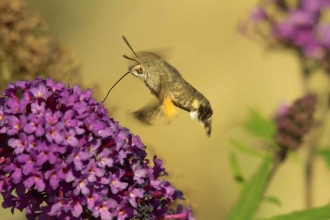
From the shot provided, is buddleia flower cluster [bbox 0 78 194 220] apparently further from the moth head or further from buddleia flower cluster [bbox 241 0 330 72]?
buddleia flower cluster [bbox 241 0 330 72]

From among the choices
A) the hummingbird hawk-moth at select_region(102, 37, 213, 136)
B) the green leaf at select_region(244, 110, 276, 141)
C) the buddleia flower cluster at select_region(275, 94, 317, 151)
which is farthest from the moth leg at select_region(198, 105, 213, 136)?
the green leaf at select_region(244, 110, 276, 141)

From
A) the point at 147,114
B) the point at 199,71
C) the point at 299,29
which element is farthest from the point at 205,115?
the point at 199,71

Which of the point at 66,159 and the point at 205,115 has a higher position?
the point at 205,115

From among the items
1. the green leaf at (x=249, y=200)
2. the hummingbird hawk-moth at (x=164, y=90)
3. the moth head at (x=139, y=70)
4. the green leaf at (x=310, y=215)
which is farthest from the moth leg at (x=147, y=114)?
the green leaf at (x=310, y=215)

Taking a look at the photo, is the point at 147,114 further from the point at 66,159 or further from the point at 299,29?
the point at 299,29

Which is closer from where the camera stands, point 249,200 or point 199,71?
point 249,200

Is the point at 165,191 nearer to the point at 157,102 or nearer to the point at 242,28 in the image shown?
the point at 157,102
